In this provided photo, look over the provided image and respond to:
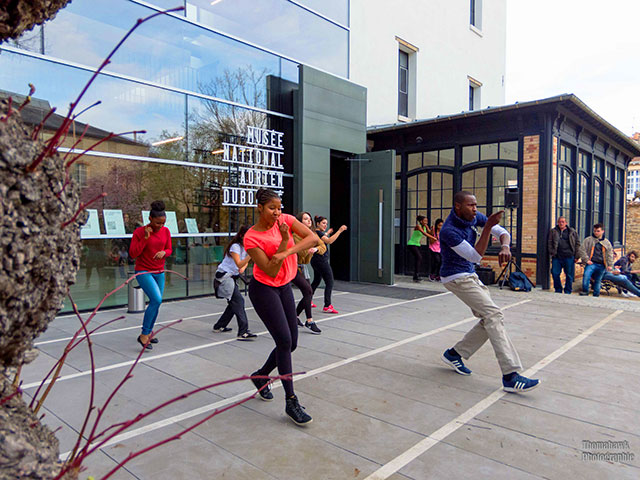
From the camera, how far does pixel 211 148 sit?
10273 millimetres

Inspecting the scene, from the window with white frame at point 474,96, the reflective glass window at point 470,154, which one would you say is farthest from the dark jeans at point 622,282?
the window with white frame at point 474,96

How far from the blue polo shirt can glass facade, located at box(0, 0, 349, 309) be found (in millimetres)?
5478

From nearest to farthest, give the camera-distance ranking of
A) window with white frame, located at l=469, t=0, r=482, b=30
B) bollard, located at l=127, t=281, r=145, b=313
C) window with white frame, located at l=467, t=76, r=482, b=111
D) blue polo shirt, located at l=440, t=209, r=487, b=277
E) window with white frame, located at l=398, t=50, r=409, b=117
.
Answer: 1. blue polo shirt, located at l=440, t=209, r=487, b=277
2. bollard, located at l=127, t=281, r=145, b=313
3. window with white frame, located at l=398, t=50, r=409, b=117
4. window with white frame, located at l=469, t=0, r=482, b=30
5. window with white frame, located at l=467, t=76, r=482, b=111

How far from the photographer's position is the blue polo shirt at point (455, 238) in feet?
15.5

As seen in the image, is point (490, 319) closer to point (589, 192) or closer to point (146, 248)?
point (146, 248)

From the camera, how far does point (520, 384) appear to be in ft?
14.5

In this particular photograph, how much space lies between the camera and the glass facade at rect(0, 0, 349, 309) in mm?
8156

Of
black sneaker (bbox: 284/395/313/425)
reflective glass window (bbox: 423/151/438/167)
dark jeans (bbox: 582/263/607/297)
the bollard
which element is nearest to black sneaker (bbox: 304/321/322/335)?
black sneaker (bbox: 284/395/313/425)

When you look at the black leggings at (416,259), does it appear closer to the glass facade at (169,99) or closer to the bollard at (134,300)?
the glass facade at (169,99)

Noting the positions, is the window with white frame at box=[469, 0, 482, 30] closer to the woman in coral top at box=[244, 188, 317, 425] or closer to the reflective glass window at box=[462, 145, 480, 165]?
the reflective glass window at box=[462, 145, 480, 165]

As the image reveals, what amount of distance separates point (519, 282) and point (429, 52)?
1084 cm

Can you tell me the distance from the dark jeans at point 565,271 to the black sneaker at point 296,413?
9.85m

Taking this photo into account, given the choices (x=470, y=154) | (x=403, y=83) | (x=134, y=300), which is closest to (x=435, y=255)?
(x=470, y=154)

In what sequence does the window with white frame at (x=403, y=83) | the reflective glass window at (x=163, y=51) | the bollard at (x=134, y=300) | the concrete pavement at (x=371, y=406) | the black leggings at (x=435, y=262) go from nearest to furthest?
1. the concrete pavement at (x=371, y=406)
2. the reflective glass window at (x=163, y=51)
3. the bollard at (x=134, y=300)
4. the black leggings at (x=435, y=262)
5. the window with white frame at (x=403, y=83)
